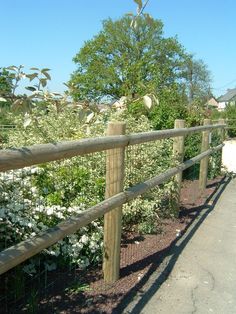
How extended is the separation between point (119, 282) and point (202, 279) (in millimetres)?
829

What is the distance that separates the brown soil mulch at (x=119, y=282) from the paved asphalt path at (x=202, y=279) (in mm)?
175

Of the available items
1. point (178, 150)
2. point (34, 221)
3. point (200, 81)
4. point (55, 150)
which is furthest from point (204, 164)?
point (200, 81)

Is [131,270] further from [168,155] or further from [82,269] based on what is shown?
[168,155]

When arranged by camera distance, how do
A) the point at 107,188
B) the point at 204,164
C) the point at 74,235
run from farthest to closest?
the point at 204,164, the point at 74,235, the point at 107,188

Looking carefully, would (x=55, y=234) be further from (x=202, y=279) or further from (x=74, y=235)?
(x=202, y=279)

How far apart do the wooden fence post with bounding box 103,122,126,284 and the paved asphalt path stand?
0.40 metres

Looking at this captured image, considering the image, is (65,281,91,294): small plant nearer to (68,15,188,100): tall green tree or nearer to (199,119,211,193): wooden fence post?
(199,119,211,193): wooden fence post

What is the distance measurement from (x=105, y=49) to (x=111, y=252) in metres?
43.8

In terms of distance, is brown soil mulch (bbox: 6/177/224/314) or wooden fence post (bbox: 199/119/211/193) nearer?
brown soil mulch (bbox: 6/177/224/314)

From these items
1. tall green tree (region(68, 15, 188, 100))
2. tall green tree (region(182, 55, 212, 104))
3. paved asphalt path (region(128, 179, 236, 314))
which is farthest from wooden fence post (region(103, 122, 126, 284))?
tall green tree (region(182, 55, 212, 104))

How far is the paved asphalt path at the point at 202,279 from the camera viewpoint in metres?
3.80

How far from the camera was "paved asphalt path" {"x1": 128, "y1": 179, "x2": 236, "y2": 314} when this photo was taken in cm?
380

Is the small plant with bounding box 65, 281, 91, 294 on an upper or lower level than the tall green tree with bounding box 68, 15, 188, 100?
lower

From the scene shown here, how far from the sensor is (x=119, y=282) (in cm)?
415
